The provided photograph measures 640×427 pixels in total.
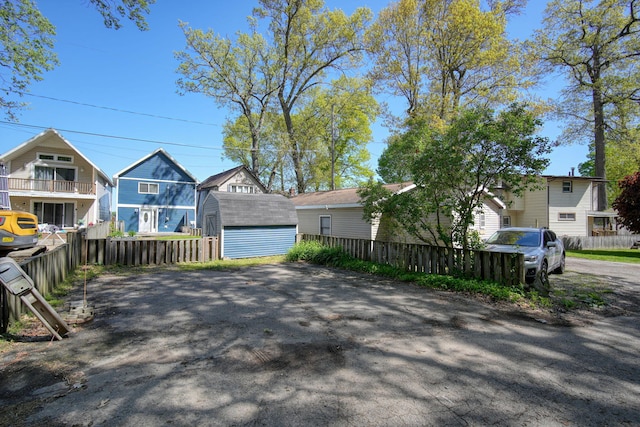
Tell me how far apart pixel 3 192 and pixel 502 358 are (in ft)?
54.8

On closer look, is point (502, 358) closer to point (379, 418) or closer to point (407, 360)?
point (407, 360)

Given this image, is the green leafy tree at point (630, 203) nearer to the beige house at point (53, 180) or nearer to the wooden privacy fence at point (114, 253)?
the wooden privacy fence at point (114, 253)

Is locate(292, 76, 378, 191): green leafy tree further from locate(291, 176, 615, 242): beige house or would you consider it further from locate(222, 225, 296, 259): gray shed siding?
locate(222, 225, 296, 259): gray shed siding

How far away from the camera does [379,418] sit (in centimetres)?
295

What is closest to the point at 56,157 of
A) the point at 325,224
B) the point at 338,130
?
the point at 325,224

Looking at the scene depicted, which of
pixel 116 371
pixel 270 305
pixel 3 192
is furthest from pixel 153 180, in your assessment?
pixel 116 371

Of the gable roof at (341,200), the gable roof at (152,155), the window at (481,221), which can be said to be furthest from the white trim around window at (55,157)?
the window at (481,221)

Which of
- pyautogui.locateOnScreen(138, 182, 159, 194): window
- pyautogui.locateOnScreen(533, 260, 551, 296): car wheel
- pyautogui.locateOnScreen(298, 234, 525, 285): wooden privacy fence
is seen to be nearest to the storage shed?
pyautogui.locateOnScreen(298, 234, 525, 285): wooden privacy fence

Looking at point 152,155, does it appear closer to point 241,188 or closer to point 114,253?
point 241,188

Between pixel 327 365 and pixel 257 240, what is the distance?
1238cm

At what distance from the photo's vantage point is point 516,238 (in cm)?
1038

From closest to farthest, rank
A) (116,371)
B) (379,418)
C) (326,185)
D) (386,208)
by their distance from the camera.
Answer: (379,418), (116,371), (386,208), (326,185)

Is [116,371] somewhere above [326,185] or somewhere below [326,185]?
below

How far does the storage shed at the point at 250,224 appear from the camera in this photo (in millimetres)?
15156
